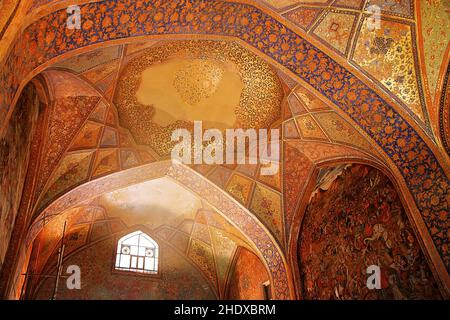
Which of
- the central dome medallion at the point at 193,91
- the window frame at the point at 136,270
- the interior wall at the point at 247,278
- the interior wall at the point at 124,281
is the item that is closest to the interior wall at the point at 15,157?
the central dome medallion at the point at 193,91

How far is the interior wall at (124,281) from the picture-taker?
11031 mm

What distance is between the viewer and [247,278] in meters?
11.4

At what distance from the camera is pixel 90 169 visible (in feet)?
29.6

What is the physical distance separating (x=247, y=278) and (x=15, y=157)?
6593 mm

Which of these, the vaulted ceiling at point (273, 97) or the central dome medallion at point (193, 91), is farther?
the central dome medallion at point (193, 91)

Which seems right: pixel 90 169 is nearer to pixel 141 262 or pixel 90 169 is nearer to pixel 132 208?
pixel 132 208

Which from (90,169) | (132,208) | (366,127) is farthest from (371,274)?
(132,208)

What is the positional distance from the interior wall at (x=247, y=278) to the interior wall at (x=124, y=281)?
737 millimetres

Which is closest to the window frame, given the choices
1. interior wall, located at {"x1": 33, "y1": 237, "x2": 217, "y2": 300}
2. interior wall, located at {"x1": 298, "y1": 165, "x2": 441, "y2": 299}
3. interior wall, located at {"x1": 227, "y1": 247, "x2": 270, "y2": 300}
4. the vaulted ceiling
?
interior wall, located at {"x1": 33, "y1": 237, "x2": 217, "y2": 300}

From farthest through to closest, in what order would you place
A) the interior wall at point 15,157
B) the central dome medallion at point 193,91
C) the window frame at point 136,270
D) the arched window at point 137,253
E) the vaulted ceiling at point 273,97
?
the arched window at point 137,253 → the window frame at point 136,270 → the central dome medallion at point 193,91 → the interior wall at point 15,157 → the vaulted ceiling at point 273,97

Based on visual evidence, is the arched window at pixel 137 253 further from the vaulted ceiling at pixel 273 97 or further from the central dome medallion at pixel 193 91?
the central dome medallion at pixel 193 91

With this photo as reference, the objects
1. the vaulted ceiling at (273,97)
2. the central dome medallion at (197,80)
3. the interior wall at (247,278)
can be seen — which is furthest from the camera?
the interior wall at (247,278)

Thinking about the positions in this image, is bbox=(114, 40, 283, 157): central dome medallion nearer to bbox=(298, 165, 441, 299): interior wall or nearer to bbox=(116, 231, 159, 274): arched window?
bbox=(298, 165, 441, 299): interior wall

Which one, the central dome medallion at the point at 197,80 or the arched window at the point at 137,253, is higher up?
the central dome medallion at the point at 197,80
